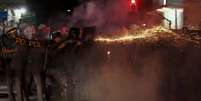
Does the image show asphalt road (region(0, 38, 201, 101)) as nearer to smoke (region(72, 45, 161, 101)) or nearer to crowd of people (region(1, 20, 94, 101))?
smoke (region(72, 45, 161, 101))

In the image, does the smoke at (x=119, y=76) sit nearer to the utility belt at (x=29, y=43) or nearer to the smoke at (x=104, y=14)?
the smoke at (x=104, y=14)

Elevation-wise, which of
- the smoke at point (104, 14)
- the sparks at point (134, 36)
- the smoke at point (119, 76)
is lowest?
the smoke at point (119, 76)

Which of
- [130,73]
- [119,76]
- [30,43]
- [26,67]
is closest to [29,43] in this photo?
[30,43]

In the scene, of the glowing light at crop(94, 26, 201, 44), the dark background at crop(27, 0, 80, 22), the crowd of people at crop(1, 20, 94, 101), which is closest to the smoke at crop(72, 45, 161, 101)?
the glowing light at crop(94, 26, 201, 44)

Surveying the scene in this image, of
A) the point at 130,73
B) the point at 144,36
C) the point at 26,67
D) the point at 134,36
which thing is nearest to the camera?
the point at 26,67

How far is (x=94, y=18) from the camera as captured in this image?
35.4 ft

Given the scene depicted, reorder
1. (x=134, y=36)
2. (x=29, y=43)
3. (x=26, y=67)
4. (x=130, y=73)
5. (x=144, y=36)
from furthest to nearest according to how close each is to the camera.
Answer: (x=134, y=36) < (x=144, y=36) < (x=130, y=73) < (x=26, y=67) < (x=29, y=43)

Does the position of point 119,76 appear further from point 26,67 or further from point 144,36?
point 26,67

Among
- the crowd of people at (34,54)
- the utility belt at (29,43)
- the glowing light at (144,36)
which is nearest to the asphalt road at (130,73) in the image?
the glowing light at (144,36)

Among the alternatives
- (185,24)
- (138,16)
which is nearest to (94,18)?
(138,16)

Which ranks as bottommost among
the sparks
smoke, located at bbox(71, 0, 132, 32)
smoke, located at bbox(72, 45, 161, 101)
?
smoke, located at bbox(72, 45, 161, 101)

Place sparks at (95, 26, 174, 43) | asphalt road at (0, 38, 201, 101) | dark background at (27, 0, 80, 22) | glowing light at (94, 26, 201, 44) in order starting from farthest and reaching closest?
sparks at (95, 26, 174, 43) → dark background at (27, 0, 80, 22) → glowing light at (94, 26, 201, 44) → asphalt road at (0, 38, 201, 101)

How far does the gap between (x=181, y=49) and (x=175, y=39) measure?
1.34 ft

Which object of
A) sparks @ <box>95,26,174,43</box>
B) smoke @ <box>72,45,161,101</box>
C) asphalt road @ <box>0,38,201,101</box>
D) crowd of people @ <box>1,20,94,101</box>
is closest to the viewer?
crowd of people @ <box>1,20,94,101</box>
